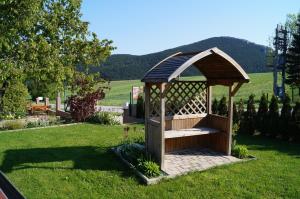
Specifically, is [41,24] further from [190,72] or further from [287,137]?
[190,72]

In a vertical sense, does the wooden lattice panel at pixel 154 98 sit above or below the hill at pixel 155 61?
below

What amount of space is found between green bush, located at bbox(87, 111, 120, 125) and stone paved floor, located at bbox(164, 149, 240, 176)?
7.02 meters

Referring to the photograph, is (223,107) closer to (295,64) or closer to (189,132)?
(189,132)

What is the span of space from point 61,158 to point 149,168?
10.2 feet

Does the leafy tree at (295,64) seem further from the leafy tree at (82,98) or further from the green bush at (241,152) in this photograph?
the green bush at (241,152)

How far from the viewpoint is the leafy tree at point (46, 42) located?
1175cm

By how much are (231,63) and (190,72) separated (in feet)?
292

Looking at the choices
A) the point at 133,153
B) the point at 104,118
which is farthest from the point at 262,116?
the point at 104,118

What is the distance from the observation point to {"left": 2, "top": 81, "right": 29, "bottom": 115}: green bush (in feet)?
63.7

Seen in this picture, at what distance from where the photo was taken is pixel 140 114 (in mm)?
21234

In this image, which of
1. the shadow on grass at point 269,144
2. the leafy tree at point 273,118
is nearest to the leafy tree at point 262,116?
the leafy tree at point 273,118

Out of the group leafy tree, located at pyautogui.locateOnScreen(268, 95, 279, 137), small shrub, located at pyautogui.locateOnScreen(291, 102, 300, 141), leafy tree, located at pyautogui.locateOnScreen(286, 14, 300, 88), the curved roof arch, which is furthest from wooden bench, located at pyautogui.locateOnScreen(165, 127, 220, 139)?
leafy tree, located at pyautogui.locateOnScreen(286, 14, 300, 88)

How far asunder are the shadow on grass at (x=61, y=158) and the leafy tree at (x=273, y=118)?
Answer: 22.3ft

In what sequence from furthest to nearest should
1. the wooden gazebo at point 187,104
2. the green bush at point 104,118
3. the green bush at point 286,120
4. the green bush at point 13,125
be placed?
the green bush at point 104,118 → the green bush at point 13,125 → the green bush at point 286,120 → the wooden gazebo at point 187,104
